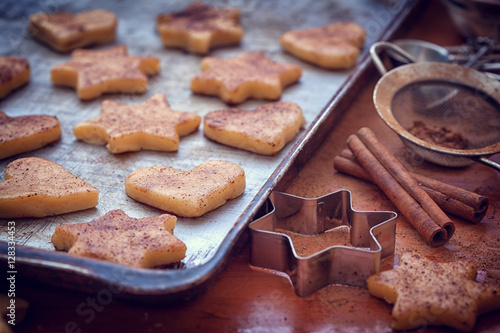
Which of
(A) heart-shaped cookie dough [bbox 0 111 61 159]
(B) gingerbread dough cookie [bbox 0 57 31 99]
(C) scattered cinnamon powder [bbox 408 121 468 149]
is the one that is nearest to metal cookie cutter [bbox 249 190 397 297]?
(C) scattered cinnamon powder [bbox 408 121 468 149]

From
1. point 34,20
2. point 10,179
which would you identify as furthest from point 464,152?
point 34,20

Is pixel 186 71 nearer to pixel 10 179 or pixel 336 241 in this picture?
pixel 10 179

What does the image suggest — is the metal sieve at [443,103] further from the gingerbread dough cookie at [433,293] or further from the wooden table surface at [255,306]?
the gingerbread dough cookie at [433,293]

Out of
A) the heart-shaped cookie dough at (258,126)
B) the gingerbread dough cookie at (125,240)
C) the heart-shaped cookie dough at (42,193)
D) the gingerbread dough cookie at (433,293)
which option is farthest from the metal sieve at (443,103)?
the heart-shaped cookie dough at (42,193)

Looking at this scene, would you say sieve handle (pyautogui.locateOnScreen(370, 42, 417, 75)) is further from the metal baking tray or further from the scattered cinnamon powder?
the scattered cinnamon powder

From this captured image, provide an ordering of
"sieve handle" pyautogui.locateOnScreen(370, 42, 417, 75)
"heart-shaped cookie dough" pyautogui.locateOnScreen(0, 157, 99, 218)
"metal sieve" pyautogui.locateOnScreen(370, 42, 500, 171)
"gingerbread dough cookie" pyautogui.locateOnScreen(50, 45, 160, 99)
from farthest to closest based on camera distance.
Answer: "gingerbread dough cookie" pyautogui.locateOnScreen(50, 45, 160, 99) < "sieve handle" pyautogui.locateOnScreen(370, 42, 417, 75) < "metal sieve" pyautogui.locateOnScreen(370, 42, 500, 171) < "heart-shaped cookie dough" pyautogui.locateOnScreen(0, 157, 99, 218)

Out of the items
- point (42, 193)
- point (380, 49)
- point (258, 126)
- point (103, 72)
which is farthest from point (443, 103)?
point (42, 193)

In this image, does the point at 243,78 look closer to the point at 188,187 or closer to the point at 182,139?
the point at 182,139
